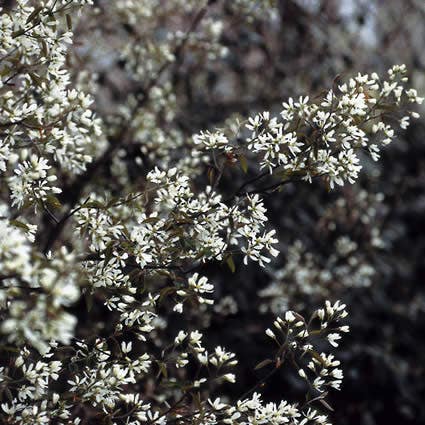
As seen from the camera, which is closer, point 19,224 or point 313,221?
point 19,224

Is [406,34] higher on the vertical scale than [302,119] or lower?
higher

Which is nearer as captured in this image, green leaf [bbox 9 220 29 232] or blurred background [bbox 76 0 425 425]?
green leaf [bbox 9 220 29 232]

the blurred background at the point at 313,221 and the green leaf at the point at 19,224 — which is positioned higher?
the blurred background at the point at 313,221

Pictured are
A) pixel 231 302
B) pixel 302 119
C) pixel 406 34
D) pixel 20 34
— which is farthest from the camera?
pixel 406 34

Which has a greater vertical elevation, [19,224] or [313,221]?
[313,221]

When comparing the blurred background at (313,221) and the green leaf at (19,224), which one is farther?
the blurred background at (313,221)

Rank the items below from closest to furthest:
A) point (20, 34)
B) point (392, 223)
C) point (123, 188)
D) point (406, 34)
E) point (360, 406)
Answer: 1. point (20, 34)
2. point (123, 188)
3. point (360, 406)
4. point (392, 223)
5. point (406, 34)

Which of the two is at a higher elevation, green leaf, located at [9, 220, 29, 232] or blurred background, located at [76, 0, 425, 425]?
blurred background, located at [76, 0, 425, 425]

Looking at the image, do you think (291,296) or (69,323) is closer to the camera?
(69,323)

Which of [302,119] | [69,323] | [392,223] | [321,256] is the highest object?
[392,223]

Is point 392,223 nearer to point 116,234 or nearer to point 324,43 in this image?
point 324,43

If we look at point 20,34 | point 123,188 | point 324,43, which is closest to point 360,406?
point 123,188

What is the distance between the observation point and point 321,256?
14.0 feet

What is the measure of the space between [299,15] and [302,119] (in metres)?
2.96
